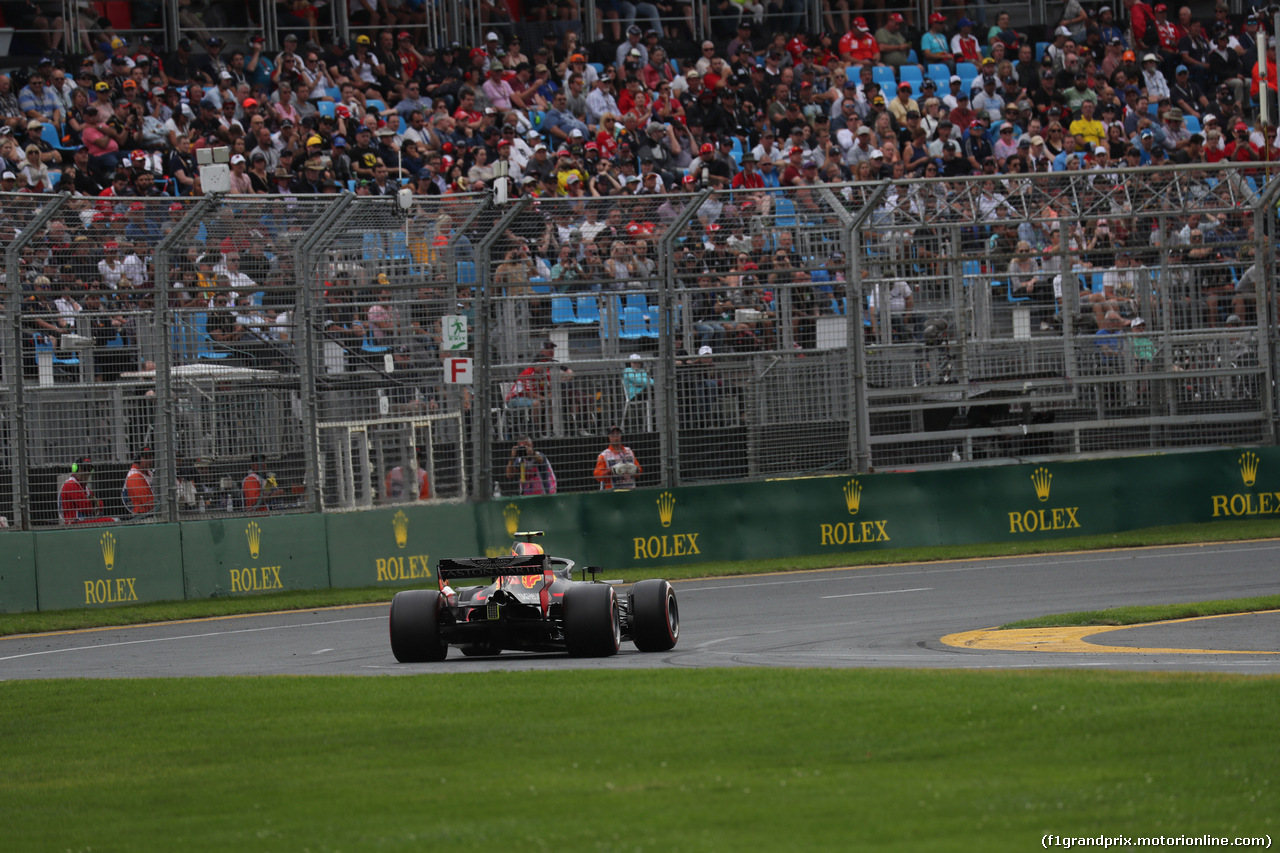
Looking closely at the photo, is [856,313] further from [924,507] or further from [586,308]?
[586,308]

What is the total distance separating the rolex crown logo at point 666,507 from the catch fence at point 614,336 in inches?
7.3

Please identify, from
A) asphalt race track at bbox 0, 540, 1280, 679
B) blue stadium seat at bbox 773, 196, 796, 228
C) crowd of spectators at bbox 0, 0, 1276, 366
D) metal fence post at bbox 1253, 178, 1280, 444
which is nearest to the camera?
asphalt race track at bbox 0, 540, 1280, 679

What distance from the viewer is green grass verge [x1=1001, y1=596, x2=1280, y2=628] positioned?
44.5 ft

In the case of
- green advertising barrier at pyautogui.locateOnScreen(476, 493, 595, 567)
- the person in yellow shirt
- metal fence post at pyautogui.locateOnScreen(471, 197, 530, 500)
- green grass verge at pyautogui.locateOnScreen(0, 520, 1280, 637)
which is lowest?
green grass verge at pyautogui.locateOnScreen(0, 520, 1280, 637)

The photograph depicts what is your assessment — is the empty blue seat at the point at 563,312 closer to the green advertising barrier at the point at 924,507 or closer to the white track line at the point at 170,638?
the green advertising barrier at the point at 924,507

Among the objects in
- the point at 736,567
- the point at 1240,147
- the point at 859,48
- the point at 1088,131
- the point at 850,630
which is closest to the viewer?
the point at 850,630

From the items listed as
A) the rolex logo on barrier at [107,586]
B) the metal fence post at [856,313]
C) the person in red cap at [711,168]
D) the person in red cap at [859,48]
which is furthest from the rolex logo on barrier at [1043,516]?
the person in red cap at [859,48]

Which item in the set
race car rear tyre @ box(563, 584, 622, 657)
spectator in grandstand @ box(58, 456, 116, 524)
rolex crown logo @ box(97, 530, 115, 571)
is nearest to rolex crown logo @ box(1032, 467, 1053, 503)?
race car rear tyre @ box(563, 584, 622, 657)

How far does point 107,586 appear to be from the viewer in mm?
18391

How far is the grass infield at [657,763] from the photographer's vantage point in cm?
627

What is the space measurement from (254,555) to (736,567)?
5.70 meters

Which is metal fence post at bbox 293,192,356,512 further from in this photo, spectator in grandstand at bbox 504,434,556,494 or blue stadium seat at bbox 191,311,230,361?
spectator in grandstand at bbox 504,434,556,494

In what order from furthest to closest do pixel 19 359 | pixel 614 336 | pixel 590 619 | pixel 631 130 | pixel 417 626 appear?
pixel 631 130 < pixel 614 336 < pixel 19 359 < pixel 417 626 < pixel 590 619

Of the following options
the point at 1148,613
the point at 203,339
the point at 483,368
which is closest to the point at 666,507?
the point at 483,368
